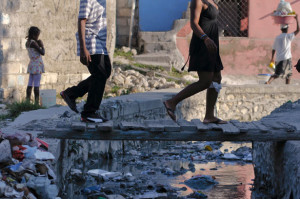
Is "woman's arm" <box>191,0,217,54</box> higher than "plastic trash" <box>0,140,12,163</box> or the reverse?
higher

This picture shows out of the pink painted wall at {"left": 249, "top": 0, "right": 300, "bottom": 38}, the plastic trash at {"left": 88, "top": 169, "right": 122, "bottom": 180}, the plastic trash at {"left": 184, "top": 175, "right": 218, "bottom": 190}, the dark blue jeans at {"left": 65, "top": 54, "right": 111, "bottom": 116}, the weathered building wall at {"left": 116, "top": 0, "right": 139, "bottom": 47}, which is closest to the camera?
the dark blue jeans at {"left": 65, "top": 54, "right": 111, "bottom": 116}

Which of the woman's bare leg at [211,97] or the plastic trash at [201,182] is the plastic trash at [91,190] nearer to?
the plastic trash at [201,182]

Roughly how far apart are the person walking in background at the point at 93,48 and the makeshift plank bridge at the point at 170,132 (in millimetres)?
228

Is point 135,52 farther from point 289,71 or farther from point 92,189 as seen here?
point 92,189

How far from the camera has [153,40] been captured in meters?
16.2

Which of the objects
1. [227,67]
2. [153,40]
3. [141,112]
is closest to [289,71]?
[227,67]

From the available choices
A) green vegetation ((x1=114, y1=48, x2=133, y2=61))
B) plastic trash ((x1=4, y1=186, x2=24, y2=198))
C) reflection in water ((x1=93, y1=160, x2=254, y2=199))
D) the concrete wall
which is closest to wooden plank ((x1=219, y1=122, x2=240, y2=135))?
reflection in water ((x1=93, y1=160, x2=254, y2=199))

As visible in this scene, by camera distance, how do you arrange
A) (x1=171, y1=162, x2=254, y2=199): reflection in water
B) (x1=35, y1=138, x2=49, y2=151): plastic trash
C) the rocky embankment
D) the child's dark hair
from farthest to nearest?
the rocky embankment → the child's dark hair → (x1=171, y1=162, x2=254, y2=199): reflection in water → (x1=35, y1=138, x2=49, y2=151): plastic trash

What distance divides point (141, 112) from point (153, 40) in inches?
281

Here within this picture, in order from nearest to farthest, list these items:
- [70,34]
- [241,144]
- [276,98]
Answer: [241,144] < [70,34] < [276,98]

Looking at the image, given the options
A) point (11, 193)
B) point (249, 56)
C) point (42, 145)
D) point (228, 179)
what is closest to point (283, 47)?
point (249, 56)

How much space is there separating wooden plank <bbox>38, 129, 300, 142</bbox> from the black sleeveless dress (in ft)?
1.98

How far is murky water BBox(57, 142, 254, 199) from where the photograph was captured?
6.39 m

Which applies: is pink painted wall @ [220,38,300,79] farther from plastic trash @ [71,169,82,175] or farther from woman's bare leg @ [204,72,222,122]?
woman's bare leg @ [204,72,222,122]
